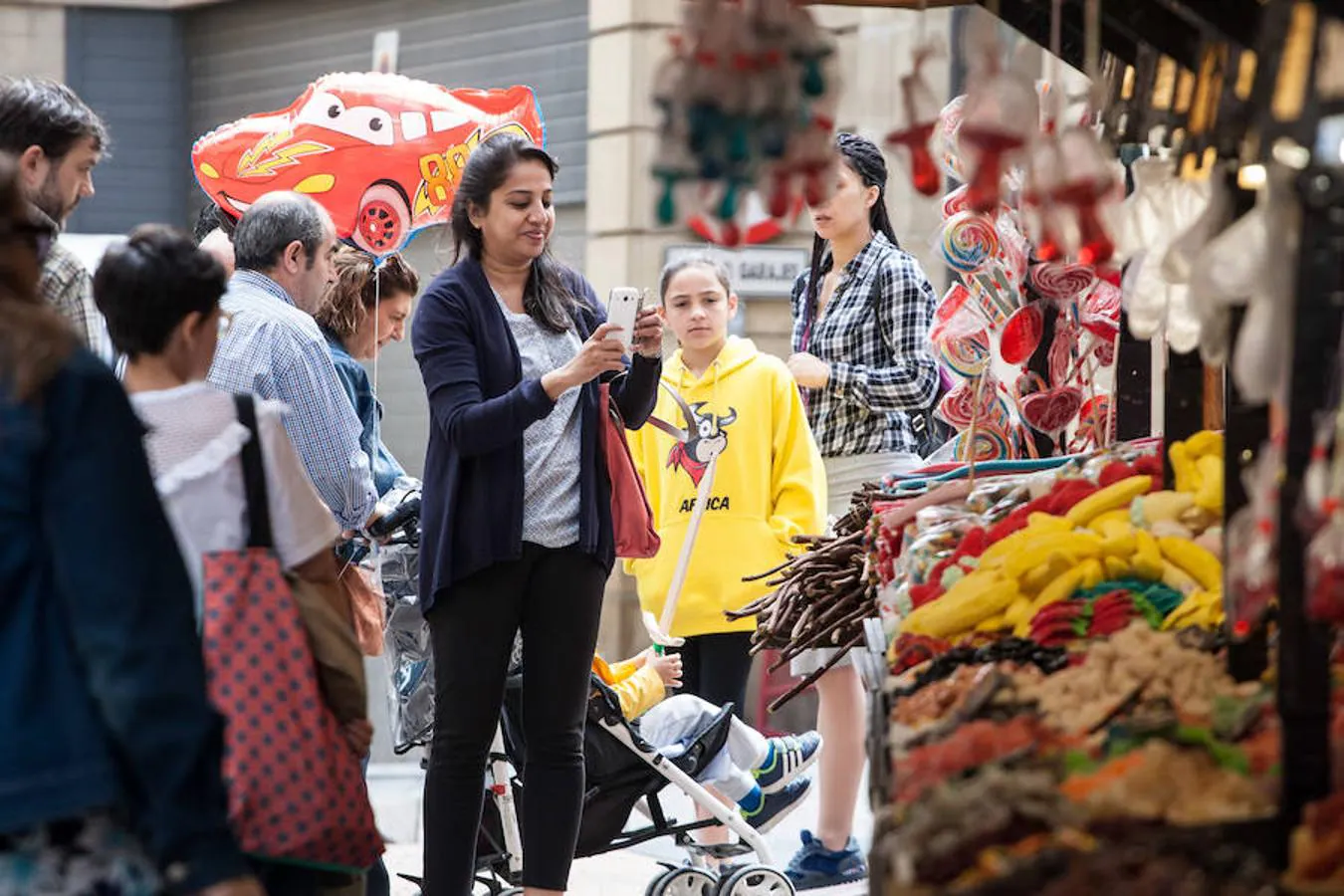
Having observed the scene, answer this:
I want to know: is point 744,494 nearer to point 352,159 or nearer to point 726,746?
point 726,746

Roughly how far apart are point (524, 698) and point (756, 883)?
41.6 inches

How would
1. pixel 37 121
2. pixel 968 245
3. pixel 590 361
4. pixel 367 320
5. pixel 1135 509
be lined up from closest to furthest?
1. pixel 1135 509
2. pixel 37 121
3. pixel 590 361
4. pixel 968 245
5. pixel 367 320

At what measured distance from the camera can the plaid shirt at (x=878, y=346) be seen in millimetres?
6141

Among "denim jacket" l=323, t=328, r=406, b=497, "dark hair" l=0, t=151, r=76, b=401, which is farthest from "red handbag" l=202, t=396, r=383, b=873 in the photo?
"denim jacket" l=323, t=328, r=406, b=497

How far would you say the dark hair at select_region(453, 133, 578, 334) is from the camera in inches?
191

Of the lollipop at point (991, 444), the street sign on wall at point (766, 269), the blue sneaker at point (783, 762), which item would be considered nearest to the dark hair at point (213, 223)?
the blue sneaker at point (783, 762)

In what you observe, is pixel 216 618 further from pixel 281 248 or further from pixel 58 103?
pixel 281 248

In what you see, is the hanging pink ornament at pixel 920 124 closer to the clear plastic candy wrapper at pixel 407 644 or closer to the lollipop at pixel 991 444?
the lollipop at pixel 991 444

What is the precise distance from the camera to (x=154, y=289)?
3143 millimetres

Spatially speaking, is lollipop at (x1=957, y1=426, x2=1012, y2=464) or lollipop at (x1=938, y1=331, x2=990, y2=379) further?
lollipop at (x1=938, y1=331, x2=990, y2=379)

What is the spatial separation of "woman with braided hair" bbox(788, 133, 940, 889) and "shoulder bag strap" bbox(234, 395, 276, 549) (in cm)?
318

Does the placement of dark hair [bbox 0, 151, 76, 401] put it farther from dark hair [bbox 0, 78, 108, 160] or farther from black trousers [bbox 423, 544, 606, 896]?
black trousers [bbox 423, 544, 606, 896]

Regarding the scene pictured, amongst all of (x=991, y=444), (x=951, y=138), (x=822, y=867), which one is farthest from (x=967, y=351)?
(x=822, y=867)

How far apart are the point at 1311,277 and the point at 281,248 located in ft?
10.9
